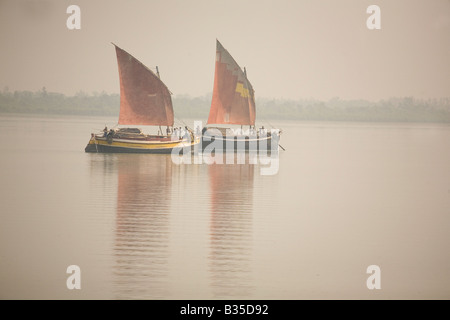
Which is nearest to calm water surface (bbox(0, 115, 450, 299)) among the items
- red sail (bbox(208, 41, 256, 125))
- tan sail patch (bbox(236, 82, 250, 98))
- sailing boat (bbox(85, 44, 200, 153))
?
sailing boat (bbox(85, 44, 200, 153))

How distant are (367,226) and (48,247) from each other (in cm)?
501

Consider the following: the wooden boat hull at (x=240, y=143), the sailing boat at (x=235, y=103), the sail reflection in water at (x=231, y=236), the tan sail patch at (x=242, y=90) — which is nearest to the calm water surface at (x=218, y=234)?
the sail reflection in water at (x=231, y=236)

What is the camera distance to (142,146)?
25.3m

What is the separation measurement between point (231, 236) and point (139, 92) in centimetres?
1762

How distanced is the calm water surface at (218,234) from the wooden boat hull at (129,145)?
234 inches

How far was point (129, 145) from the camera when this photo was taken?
25.2m

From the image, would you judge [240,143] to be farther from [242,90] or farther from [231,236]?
[231,236]

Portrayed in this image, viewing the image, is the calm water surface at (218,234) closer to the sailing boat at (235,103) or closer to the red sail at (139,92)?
the red sail at (139,92)

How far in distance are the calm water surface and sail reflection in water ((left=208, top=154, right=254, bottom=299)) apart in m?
0.02

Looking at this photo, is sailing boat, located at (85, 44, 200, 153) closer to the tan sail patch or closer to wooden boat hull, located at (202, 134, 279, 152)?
A: wooden boat hull, located at (202, 134, 279, 152)

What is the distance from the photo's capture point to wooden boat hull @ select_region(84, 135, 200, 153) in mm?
25078
